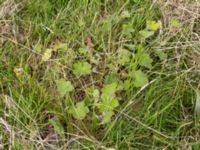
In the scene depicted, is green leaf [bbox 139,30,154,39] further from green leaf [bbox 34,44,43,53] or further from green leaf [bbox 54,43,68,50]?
green leaf [bbox 34,44,43,53]

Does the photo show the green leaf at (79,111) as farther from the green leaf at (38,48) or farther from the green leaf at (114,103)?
the green leaf at (38,48)

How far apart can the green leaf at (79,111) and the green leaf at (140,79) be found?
229mm

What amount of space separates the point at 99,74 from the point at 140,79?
0.19 m

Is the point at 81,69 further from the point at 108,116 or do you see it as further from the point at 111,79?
the point at 108,116

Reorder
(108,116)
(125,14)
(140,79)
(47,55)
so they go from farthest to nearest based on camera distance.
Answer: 1. (125,14)
2. (47,55)
3. (140,79)
4. (108,116)

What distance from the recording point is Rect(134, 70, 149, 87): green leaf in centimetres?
190

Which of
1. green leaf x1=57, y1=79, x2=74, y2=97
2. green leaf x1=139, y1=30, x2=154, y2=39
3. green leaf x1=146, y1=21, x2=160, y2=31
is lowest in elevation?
green leaf x1=57, y1=79, x2=74, y2=97

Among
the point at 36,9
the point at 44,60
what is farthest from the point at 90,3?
the point at 44,60

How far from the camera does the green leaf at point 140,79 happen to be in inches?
74.8

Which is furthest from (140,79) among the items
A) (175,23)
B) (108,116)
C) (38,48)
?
(38,48)

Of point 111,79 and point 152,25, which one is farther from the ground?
point 152,25

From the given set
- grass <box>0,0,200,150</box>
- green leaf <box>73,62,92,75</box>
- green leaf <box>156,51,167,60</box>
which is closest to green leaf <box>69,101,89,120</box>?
grass <box>0,0,200,150</box>

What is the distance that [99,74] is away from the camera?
1991 millimetres

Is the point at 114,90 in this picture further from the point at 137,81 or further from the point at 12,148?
the point at 12,148
